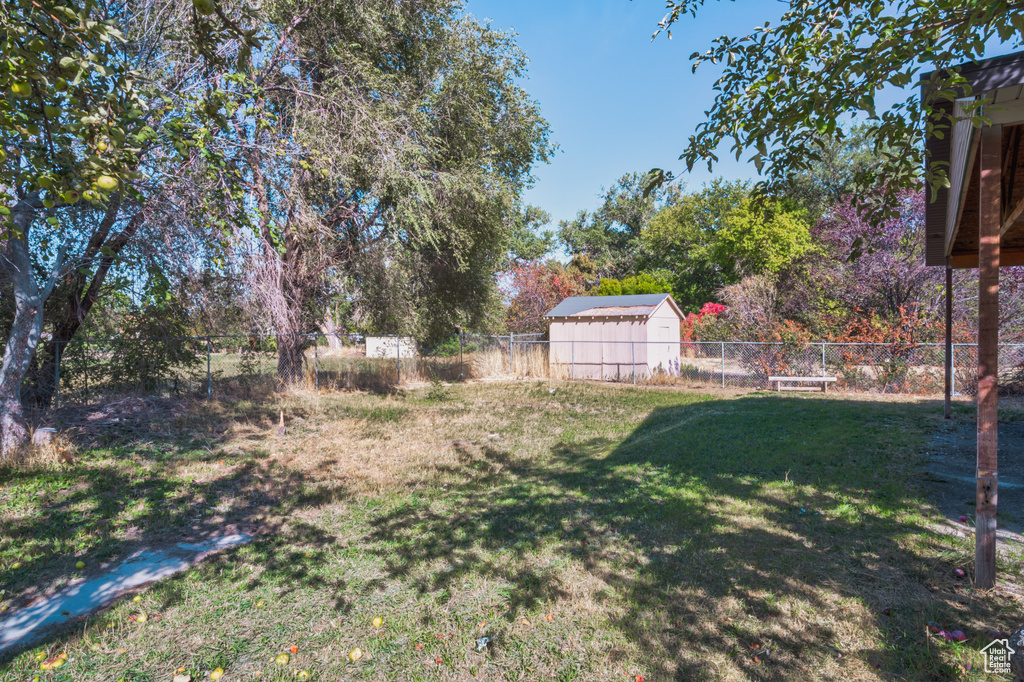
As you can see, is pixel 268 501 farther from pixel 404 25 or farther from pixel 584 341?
pixel 584 341

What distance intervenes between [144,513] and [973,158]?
26.3 ft

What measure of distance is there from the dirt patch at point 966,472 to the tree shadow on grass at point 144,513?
5.41 m

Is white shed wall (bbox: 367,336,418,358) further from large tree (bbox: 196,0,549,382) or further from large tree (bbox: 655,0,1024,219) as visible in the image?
large tree (bbox: 655,0,1024,219)

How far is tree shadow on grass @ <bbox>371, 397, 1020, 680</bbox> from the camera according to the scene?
117 inches

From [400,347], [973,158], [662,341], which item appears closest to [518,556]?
[973,158]

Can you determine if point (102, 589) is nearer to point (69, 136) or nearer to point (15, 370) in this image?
point (69, 136)

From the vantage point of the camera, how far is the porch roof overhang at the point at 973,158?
322 centimetres

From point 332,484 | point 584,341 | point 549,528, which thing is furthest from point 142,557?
point 584,341

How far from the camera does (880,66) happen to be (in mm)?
3705

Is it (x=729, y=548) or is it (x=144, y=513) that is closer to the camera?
(x=729, y=548)

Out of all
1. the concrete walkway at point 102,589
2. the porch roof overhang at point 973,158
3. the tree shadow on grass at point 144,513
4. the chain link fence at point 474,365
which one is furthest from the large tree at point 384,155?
the porch roof overhang at point 973,158

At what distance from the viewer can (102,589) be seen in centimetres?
397

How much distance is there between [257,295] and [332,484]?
378cm

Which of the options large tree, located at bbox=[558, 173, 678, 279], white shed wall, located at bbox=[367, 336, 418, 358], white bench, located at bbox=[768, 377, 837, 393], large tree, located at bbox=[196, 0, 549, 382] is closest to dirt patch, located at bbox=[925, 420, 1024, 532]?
white bench, located at bbox=[768, 377, 837, 393]
